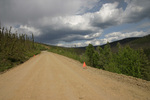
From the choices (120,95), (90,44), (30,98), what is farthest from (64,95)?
(90,44)

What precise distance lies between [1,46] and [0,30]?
5.16m

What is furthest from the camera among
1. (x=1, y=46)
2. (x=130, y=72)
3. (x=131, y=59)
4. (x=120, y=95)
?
(x=131, y=59)

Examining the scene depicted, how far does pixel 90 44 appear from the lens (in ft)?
129

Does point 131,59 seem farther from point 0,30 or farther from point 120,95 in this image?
point 0,30

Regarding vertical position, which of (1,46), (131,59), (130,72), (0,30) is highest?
(0,30)

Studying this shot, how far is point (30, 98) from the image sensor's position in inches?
127

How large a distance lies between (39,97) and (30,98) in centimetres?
32

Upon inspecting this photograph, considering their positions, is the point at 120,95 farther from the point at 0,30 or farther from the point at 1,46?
the point at 0,30

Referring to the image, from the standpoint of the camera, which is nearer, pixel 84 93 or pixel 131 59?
pixel 84 93

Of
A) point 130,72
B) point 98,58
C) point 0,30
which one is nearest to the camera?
point 0,30

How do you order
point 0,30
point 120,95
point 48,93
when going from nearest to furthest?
point 120,95, point 48,93, point 0,30

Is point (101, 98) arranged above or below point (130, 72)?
above

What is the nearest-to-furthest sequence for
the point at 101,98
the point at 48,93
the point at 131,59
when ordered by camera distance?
the point at 101,98 < the point at 48,93 < the point at 131,59

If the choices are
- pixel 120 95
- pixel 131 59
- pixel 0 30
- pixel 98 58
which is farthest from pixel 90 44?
pixel 120 95
